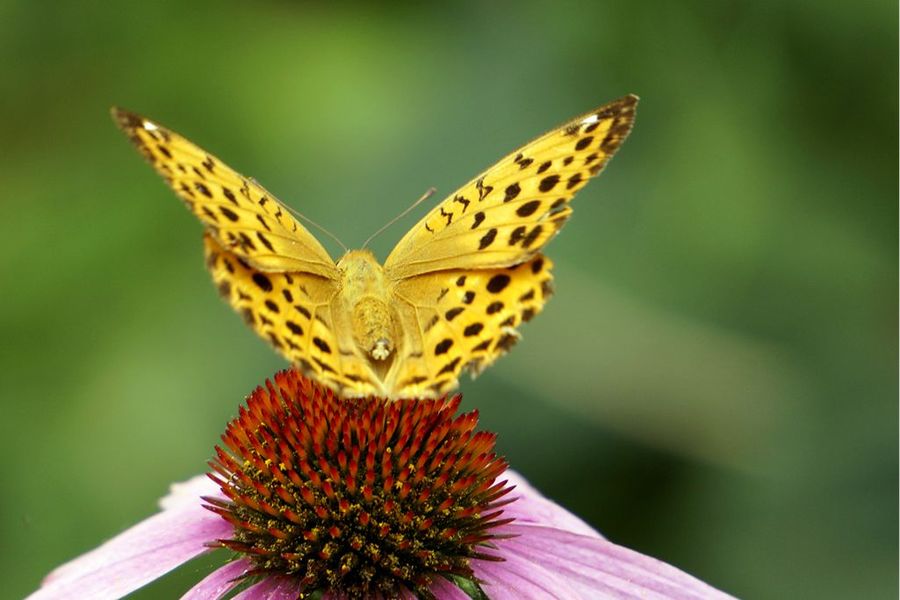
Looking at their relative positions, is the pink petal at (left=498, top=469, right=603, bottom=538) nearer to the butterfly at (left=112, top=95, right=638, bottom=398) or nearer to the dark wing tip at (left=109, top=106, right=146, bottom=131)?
the butterfly at (left=112, top=95, right=638, bottom=398)

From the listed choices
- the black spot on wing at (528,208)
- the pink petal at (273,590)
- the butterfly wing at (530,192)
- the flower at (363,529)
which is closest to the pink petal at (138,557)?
the flower at (363,529)

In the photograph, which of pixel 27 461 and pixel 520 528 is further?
pixel 27 461

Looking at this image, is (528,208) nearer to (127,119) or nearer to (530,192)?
(530,192)

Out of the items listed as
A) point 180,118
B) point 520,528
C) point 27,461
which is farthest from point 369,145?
point 520,528

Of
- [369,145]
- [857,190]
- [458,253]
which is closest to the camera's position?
[458,253]

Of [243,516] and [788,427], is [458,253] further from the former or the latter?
[788,427]

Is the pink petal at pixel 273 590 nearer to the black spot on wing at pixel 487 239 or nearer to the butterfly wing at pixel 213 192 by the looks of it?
the butterfly wing at pixel 213 192
